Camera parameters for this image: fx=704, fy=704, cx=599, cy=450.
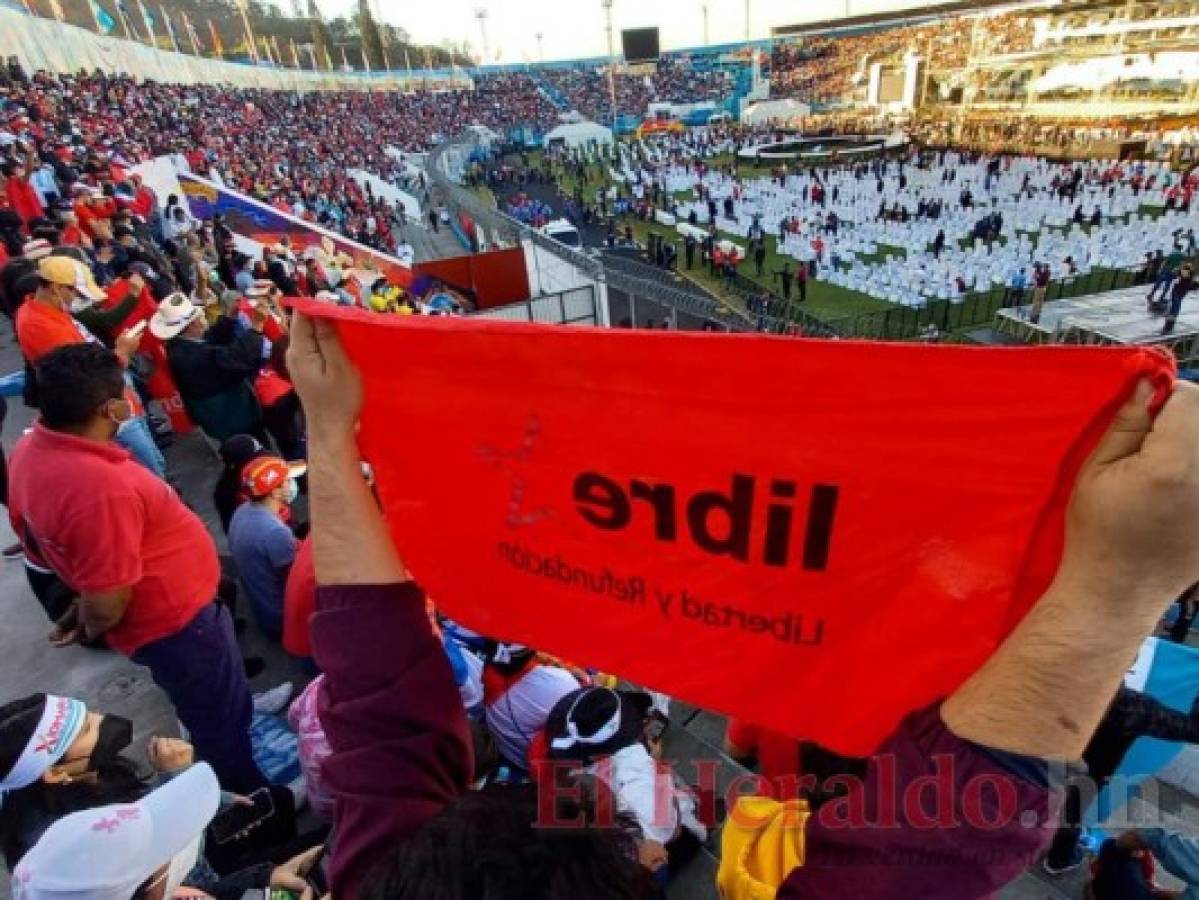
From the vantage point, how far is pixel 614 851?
3.33ft

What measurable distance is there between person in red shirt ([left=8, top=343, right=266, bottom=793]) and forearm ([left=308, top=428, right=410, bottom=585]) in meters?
1.55

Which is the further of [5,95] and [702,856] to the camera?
[5,95]

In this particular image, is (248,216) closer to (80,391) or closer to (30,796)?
(80,391)

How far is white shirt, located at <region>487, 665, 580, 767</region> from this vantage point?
309 centimetres

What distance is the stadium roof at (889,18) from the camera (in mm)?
70062

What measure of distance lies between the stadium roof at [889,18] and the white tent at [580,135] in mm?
47451

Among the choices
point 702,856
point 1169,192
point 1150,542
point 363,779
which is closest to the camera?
point 1150,542

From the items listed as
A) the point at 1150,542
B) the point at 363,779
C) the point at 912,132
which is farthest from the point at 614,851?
the point at 912,132

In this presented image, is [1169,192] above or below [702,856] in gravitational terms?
below

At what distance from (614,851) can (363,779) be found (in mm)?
511

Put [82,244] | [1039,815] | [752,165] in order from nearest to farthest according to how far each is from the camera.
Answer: [1039,815] < [82,244] < [752,165]

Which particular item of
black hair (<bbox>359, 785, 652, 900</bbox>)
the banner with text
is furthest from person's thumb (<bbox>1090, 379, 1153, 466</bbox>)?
the banner with text

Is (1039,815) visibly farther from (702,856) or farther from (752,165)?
(752,165)

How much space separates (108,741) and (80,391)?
3.95ft
